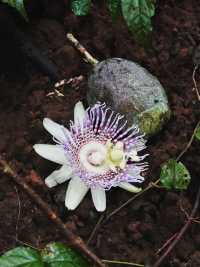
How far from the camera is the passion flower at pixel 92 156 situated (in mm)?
1746

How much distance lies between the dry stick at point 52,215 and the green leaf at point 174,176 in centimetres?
32

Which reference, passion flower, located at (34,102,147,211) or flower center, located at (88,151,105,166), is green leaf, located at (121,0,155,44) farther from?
flower center, located at (88,151,105,166)

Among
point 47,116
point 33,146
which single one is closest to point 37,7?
point 47,116

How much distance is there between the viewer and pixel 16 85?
2025 millimetres

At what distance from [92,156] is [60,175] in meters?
0.13

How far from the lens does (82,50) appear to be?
6.86ft

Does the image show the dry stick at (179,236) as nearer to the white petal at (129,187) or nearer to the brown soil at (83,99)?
the brown soil at (83,99)

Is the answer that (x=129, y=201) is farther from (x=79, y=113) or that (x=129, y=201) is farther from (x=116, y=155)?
(x=79, y=113)

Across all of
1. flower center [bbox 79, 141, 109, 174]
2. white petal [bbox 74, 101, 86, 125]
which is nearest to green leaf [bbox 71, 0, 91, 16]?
white petal [bbox 74, 101, 86, 125]

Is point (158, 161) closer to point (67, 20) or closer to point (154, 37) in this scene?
point (154, 37)

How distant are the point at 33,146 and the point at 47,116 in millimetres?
199

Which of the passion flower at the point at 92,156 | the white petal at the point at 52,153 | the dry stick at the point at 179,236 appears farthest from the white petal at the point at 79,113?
the dry stick at the point at 179,236

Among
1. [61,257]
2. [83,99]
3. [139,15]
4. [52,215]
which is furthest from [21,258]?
[139,15]

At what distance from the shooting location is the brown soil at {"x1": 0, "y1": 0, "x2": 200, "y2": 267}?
178cm
